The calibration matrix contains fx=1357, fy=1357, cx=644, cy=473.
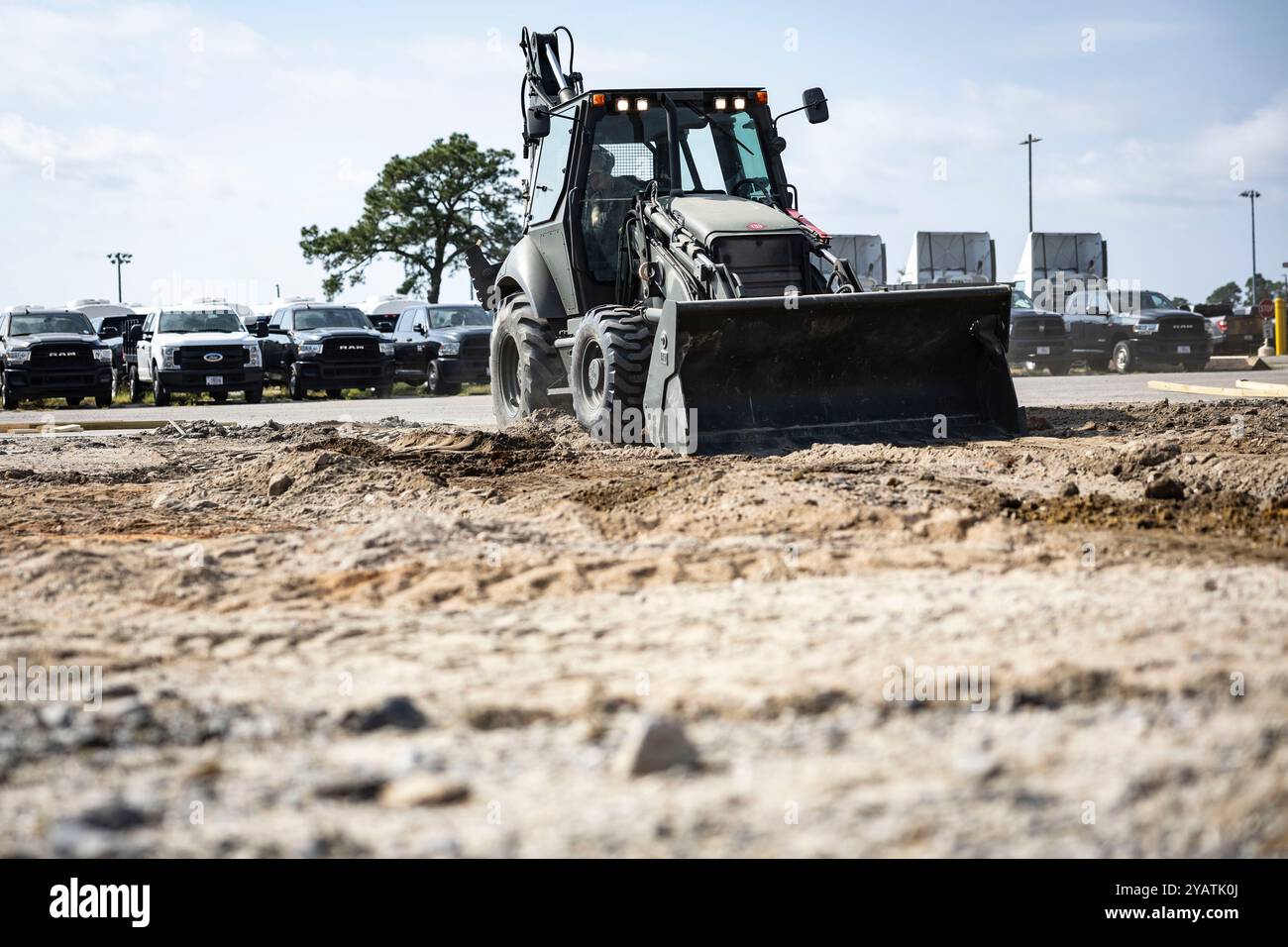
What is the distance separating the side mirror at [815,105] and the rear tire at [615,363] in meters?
2.43

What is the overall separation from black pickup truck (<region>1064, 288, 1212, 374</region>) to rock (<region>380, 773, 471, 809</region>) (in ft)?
86.2

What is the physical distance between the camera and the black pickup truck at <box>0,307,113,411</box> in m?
23.1

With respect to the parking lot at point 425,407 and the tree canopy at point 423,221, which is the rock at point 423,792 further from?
the tree canopy at point 423,221

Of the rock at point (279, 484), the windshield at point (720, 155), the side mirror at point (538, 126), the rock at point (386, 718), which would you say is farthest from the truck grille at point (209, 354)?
the rock at point (386, 718)

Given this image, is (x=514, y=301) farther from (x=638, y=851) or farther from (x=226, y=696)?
(x=638, y=851)

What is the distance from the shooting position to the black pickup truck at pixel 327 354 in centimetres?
2472

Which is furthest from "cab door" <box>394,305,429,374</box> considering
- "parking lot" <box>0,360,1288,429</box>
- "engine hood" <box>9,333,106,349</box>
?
"engine hood" <box>9,333,106,349</box>

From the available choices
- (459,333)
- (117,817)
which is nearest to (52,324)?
(459,333)

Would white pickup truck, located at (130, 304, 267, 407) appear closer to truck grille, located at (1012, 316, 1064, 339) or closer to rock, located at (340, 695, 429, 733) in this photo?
truck grille, located at (1012, 316, 1064, 339)

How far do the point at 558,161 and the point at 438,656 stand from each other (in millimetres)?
8587

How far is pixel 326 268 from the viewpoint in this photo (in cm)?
5166
